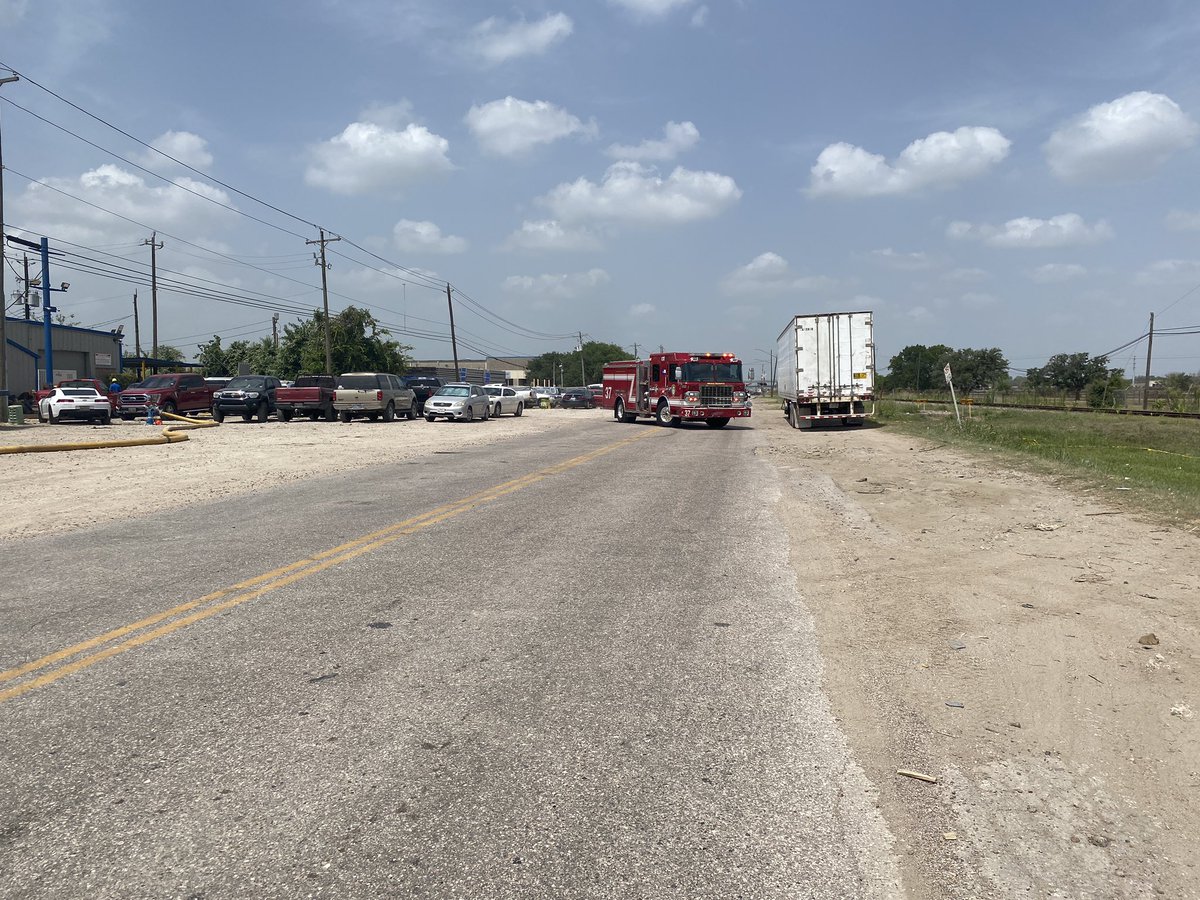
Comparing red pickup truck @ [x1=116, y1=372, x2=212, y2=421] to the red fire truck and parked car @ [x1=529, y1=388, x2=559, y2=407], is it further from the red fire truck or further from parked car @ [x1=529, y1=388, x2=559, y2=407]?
parked car @ [x1=529, y1=388, x2=559, y2=407]

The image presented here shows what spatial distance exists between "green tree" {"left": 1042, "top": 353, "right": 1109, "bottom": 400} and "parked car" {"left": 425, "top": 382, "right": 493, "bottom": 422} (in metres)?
57.2

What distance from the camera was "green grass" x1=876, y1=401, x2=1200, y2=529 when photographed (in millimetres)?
11663

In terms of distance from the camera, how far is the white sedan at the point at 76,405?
3022 cm

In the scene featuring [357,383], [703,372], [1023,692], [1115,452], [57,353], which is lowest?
[1023,692]

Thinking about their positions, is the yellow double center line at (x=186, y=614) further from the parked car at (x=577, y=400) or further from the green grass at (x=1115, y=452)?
the parked car at (x=577, y=400)

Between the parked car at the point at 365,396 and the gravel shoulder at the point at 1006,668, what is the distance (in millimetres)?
21544

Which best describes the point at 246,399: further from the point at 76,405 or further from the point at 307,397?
the point at 76,405

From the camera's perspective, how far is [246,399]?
112ft

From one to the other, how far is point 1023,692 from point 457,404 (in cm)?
3394

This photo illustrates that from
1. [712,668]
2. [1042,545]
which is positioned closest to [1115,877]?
[712,668]

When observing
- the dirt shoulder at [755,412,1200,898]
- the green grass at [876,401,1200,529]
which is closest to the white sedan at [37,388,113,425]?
the green grass at [876,401,1200,529]

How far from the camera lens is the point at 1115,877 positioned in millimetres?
3035

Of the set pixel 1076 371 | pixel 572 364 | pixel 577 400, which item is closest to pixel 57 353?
pixel 577 400

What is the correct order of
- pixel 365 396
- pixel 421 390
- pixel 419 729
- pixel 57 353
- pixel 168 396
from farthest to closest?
pixel 57 353 < pixel 421 390 < pixel 365 396 < pixel 168 396 < pixel 419 729
